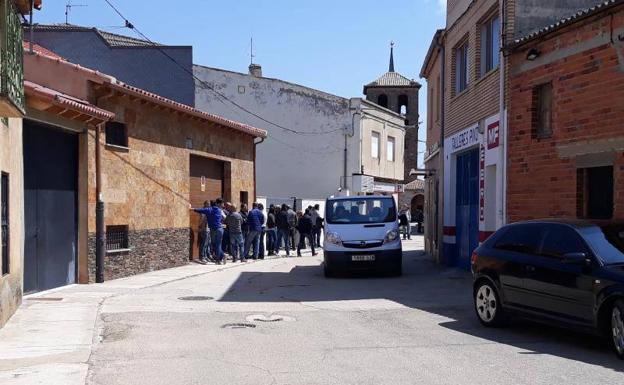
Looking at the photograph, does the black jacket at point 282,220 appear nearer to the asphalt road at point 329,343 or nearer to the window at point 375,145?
the asphalt road at point 329,343

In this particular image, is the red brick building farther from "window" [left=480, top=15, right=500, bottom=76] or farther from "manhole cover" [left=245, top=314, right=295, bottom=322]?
"manhole cover" [left=245, top=314, right=295, bottom=322]

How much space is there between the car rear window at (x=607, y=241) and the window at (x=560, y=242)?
12 centimetres

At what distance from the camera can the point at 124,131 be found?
16188mm

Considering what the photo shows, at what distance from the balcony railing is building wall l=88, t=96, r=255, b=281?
227 inches

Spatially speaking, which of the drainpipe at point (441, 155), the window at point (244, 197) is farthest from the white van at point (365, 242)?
the window at point (244, 197)

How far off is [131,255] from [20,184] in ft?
17.9

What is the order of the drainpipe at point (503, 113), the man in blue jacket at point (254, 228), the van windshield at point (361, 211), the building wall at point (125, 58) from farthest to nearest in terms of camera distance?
the building wall at point (125, 58) → the man in blue jacket at point (254, 228) → the van windshield at point (361, 211) → the drainpipe at point (503, 113)

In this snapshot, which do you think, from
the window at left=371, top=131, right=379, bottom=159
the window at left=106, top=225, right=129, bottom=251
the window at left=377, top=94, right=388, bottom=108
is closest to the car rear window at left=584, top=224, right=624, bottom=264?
the window at left=106, top=225, right=129, bottom=251

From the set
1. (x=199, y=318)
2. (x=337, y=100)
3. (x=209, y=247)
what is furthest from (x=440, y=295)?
(x=337, y=100)

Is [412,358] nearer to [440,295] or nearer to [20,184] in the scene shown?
[440,295]

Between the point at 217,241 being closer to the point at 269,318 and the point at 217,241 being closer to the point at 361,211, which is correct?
the point at 361,211

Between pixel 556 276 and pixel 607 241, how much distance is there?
69 cm

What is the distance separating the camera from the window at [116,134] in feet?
51.5

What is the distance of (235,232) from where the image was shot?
20531mm
